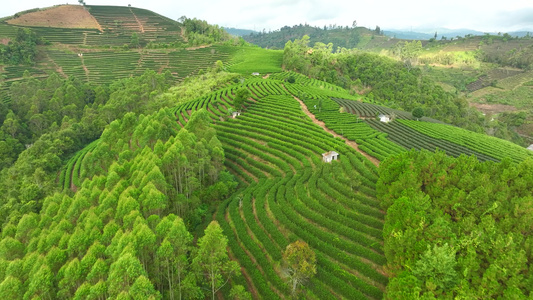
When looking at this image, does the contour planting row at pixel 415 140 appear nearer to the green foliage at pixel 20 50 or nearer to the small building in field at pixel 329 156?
the small building in field at pixel 329 156

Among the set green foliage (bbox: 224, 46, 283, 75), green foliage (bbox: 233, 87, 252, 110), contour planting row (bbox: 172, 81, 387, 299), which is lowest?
contour planting row (bbox: 172, 81, 387, 299)

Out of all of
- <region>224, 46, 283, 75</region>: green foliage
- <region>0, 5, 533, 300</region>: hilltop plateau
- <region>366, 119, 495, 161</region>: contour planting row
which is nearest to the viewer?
<region>0, 5, 533, 300</region>: hilltop plateau

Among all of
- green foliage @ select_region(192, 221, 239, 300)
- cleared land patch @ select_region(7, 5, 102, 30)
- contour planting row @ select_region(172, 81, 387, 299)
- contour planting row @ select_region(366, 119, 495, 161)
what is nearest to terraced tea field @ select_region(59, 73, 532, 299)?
contour planting row @ select_region(172, 81, 387, 299)

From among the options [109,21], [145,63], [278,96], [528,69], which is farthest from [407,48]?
[109,21]

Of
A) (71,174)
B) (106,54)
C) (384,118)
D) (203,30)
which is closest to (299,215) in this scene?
(384,118)

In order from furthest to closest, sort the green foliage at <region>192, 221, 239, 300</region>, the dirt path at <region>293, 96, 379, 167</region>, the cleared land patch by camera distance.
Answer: the cleared land patch, the dirt path at <region>293, 96, 379, 167</region>, the green foliage at <region>192, 221, 239, 300</region>

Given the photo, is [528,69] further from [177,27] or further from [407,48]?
[177,27]

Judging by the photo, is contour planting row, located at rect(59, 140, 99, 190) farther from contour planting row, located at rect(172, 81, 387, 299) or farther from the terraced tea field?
contour planting row, located at rect(172, 81, 387, 299)
